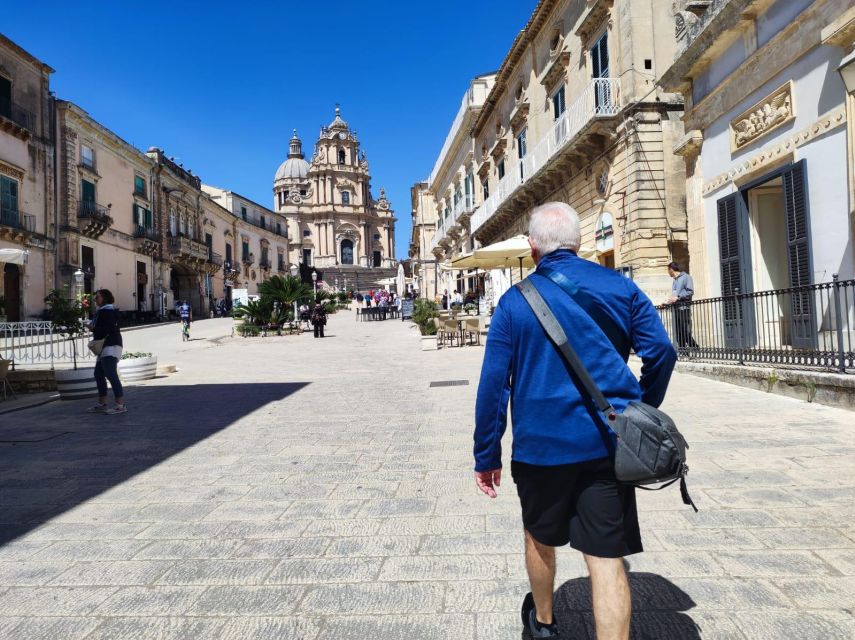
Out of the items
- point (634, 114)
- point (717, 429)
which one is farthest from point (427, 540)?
point (634, 114)

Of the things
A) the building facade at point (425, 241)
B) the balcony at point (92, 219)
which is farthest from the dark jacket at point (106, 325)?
the building facade at point (425, 241)

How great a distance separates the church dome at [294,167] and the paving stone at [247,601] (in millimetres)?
85137

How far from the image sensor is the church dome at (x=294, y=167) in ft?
283

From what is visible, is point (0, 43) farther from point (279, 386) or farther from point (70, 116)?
point (279, 386)

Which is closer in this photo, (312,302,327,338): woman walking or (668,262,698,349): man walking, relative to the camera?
(668,262,698,349): man walking

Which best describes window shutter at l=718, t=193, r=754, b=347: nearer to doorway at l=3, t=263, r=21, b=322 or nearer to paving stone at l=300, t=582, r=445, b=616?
paving stone at l=300, t=582, r=445, b=616

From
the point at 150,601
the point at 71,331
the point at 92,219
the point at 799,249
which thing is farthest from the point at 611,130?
the point at 92,219

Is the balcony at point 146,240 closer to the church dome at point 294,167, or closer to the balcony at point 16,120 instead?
the balcony at point 16,120

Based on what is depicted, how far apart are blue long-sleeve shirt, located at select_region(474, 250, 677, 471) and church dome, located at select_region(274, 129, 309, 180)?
8568 centimetres

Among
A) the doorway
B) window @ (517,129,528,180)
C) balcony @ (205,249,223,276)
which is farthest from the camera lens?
balcony @ (205,249,223,276)

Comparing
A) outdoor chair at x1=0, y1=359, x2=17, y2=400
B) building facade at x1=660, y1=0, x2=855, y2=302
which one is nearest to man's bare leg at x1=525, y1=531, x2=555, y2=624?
building facade at x1=660, y1=0, x2=855, y2=302

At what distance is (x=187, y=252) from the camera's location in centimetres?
4156

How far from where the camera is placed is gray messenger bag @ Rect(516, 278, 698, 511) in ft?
5.60

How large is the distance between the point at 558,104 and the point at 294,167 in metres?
74.8
